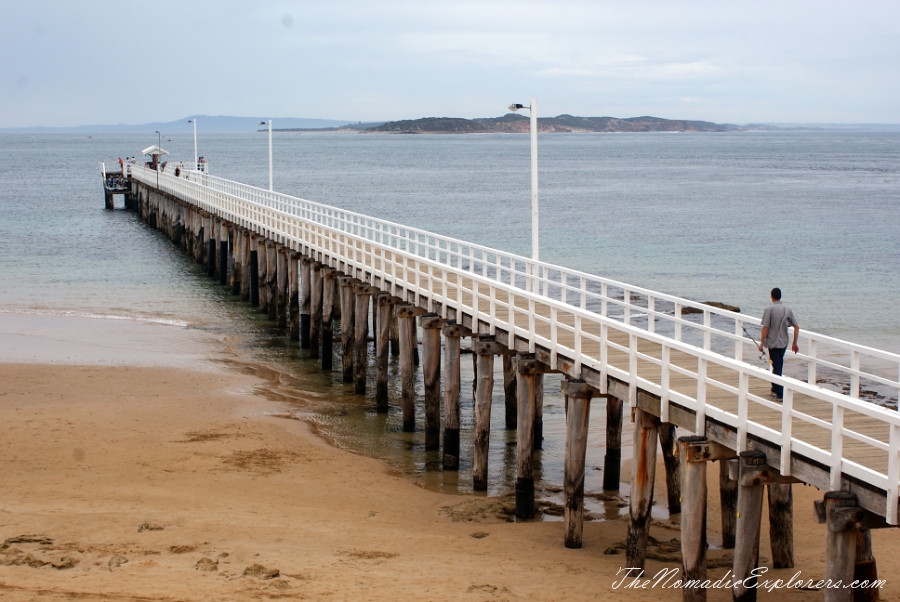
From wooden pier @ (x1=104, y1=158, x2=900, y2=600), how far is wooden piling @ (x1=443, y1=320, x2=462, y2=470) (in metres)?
0.02

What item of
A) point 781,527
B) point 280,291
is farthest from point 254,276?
point 781,527

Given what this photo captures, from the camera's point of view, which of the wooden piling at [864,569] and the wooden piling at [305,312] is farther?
the wooden piling at [305,312]

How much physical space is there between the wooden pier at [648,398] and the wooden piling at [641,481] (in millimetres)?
15

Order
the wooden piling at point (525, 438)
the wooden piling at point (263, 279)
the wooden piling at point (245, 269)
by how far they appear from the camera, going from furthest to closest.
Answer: the wooden piling at point (245, 269) → the wooden piling at point (263, 279) → the wooden piling at point (525, 438)

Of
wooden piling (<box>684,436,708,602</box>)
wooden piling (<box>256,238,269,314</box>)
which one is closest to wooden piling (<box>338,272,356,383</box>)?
wooden piling (<box>256,238,269,314</box>)

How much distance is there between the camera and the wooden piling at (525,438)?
14.1 meters

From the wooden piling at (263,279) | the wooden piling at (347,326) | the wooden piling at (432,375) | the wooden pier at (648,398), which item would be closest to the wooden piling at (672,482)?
the wooden pier at (648,398)

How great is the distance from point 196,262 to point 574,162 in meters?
95.8

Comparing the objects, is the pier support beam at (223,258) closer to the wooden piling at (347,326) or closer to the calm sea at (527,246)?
the calm sea at (527,246)

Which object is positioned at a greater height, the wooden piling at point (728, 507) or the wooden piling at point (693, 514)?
the wooden piling at point (693, 514)

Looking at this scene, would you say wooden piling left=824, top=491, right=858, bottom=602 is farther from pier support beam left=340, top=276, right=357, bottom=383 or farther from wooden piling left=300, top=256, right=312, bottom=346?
wooden piling left=300, top=256, right=312, bottom=346

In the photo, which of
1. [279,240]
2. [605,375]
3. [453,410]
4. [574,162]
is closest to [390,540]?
[605,375]

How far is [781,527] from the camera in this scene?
1216 centimetres

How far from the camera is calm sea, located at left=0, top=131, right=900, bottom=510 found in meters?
24.4
